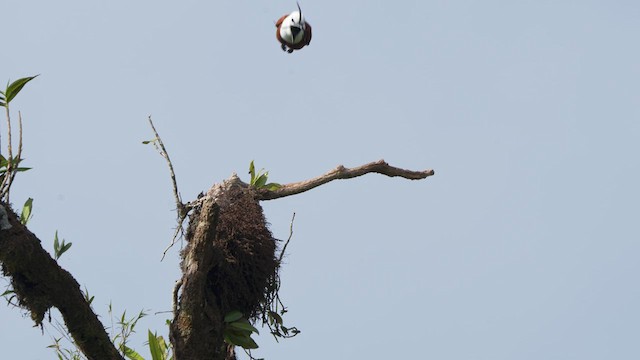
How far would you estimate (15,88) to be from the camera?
7668 millimetres

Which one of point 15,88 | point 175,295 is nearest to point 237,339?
point 175,295

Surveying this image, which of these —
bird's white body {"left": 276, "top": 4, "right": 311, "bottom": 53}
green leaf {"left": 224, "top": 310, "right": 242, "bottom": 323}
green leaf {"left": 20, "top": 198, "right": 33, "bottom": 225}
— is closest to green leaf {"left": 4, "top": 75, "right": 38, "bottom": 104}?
green leaf {"left": 20, "top": 198, "right": 33, "bottom": 225}

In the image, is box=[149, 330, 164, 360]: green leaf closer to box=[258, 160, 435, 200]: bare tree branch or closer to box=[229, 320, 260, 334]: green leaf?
box=[229, 320, 260, 334]: green leaf

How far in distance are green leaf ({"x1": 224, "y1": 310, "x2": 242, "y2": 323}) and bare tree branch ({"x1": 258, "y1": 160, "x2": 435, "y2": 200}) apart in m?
1.28

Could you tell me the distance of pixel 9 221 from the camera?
6.77m

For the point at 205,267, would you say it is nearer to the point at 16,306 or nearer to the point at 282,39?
the point at 16,306

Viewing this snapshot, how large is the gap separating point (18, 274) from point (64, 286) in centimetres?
33

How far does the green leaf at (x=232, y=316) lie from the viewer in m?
7.29

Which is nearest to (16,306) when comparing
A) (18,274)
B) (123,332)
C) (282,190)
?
(18,274)

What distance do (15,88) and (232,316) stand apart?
8.03 ft

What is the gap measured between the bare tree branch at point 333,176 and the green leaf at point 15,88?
208cm

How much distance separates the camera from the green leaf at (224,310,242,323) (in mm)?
7293

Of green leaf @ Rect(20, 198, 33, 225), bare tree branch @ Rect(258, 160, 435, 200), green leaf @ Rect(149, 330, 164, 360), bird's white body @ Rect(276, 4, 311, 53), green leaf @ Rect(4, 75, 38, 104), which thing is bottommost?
green leaf @ Rect(149, 330, 164, 360)

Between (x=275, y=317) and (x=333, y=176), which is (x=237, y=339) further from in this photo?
(x=333, y=176)
